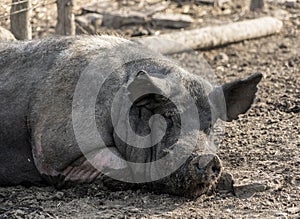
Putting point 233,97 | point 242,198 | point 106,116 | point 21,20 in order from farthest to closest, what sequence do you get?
point 21,20 < point 233,97 < point 106,116 < point 242,198

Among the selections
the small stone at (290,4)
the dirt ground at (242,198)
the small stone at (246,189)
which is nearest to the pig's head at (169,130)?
the dirt ground at (242,198)

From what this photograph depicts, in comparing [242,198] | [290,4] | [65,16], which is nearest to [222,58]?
[65,16]

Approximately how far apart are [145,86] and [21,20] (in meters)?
3.79

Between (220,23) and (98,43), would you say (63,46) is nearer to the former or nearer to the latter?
(98,43)

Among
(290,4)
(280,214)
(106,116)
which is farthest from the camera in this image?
(290,4)

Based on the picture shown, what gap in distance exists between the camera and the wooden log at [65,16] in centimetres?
917

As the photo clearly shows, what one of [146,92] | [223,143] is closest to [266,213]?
[146,92]

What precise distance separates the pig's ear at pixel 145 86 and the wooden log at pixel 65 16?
4044 millimetres

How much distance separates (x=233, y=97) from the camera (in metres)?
A: 5.86

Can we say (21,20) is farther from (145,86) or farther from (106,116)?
(145,86)

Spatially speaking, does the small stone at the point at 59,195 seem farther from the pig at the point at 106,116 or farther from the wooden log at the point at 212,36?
the wooden log at the point at 212,36

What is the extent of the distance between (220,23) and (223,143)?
4.97 meters

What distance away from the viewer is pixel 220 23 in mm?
11242

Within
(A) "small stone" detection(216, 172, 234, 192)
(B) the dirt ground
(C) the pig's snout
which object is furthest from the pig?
(A) "small stone" detection(216, 172, 234, 192)
